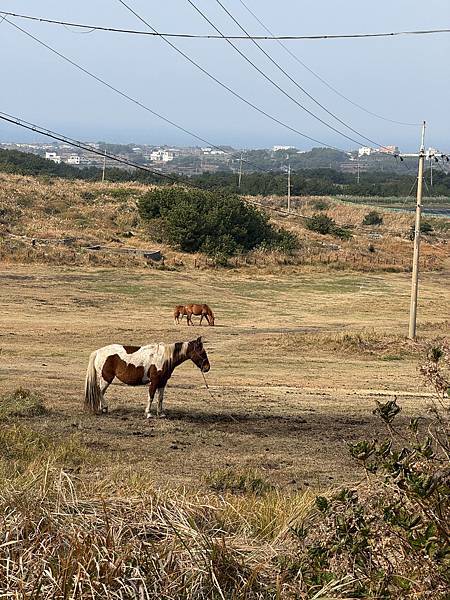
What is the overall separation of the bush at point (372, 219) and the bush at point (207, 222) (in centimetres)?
4061

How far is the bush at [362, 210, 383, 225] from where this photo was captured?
112438mm

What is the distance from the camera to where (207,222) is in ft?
214

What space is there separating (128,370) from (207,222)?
47.8 m

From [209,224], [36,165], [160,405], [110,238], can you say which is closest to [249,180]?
[36,165]

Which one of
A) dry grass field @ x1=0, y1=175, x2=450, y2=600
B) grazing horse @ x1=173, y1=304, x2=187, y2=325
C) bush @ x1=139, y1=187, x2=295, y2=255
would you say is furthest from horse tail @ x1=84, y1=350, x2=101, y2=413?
bush @ x1=139, y1=187, x2=295, y2=255

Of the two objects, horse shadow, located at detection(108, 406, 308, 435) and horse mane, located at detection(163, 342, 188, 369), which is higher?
horse mane, located at detection(163, 342, 188, 369)

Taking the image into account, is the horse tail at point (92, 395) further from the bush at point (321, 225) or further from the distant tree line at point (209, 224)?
the bush at point (321, 225)

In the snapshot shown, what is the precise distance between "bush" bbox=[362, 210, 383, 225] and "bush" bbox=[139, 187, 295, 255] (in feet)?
133

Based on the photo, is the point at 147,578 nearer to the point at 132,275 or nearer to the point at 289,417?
the point at 289,417

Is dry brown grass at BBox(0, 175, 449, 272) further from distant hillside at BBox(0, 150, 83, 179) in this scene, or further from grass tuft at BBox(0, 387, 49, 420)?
distant hillside at BBox(0, 150, 83, 179)

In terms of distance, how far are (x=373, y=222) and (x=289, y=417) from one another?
9615 centimetres

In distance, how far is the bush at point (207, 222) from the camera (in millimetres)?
64750

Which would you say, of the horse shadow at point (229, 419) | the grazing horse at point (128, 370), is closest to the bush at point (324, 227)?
the horse shadow at point (229, 419)

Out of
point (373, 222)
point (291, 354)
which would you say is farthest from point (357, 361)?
point (373, 222)
